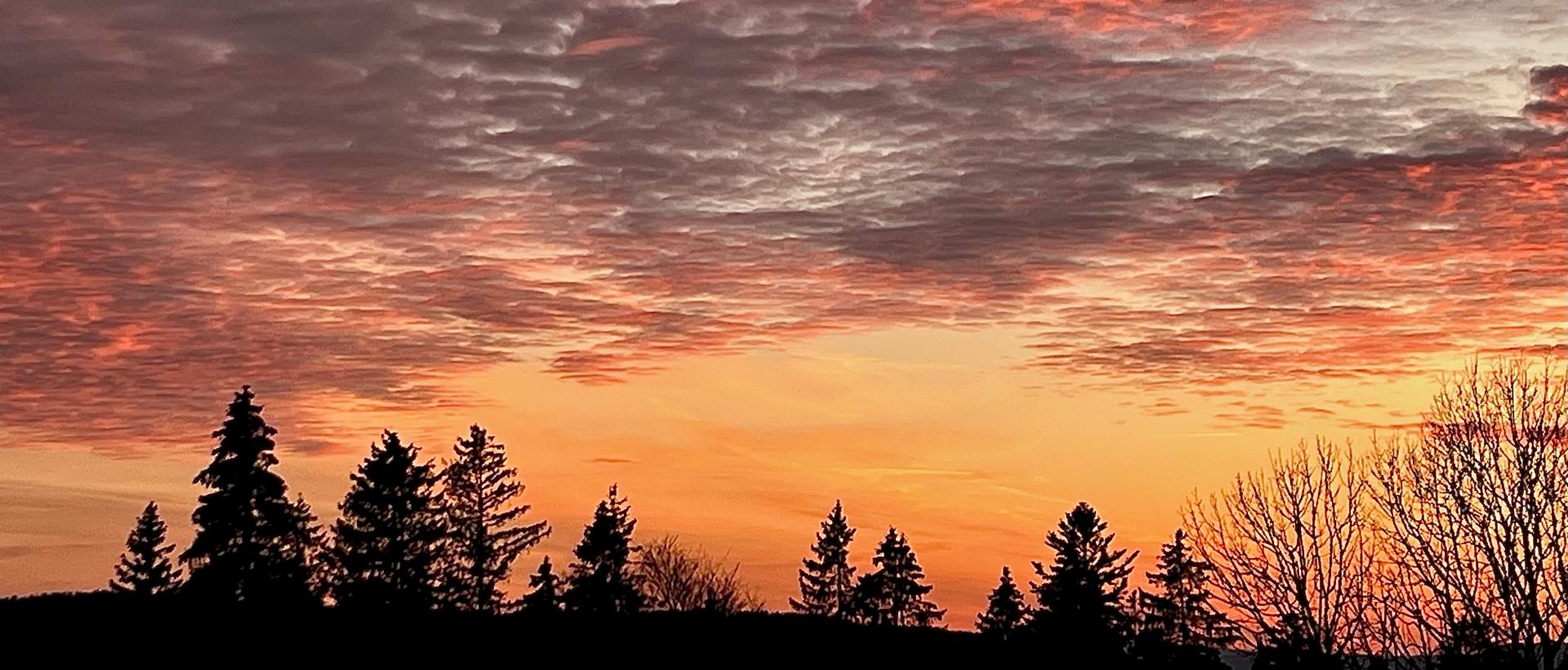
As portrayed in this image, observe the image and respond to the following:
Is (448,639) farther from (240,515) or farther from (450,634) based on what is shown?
(240,515)

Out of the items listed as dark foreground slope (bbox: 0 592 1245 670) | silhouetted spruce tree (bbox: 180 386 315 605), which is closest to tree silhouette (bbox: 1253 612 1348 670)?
dark foreground slope (bbox: 0 592 1245 670)

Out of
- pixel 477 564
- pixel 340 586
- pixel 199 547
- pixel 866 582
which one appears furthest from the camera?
pixel 866 582

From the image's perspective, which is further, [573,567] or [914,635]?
[573,567]

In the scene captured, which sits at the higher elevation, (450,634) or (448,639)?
(450,634)

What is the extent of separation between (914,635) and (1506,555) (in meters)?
19.0

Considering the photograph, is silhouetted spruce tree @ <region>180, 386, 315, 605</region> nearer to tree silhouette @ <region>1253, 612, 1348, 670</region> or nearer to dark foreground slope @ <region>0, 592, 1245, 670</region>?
dark foreground slope @ <region>0, 592, 1245, 670</region>

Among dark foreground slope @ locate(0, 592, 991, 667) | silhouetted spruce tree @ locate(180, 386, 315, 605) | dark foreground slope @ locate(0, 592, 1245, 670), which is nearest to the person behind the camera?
dark foreground slope @ locate(0, 592, 1245, 670)

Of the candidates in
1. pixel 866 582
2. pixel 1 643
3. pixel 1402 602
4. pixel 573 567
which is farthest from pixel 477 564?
pixel 1402 602

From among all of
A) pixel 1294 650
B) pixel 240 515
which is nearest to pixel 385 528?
pixel 240 515

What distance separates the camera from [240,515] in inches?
2768

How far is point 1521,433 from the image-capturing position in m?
49.5

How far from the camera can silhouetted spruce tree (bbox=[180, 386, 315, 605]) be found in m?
69.6

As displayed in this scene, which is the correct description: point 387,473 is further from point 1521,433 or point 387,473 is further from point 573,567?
point 1521,433

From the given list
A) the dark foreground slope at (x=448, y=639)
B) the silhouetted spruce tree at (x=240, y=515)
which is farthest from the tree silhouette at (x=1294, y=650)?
the silhouetted spruce tree at (x=240, y=515)
